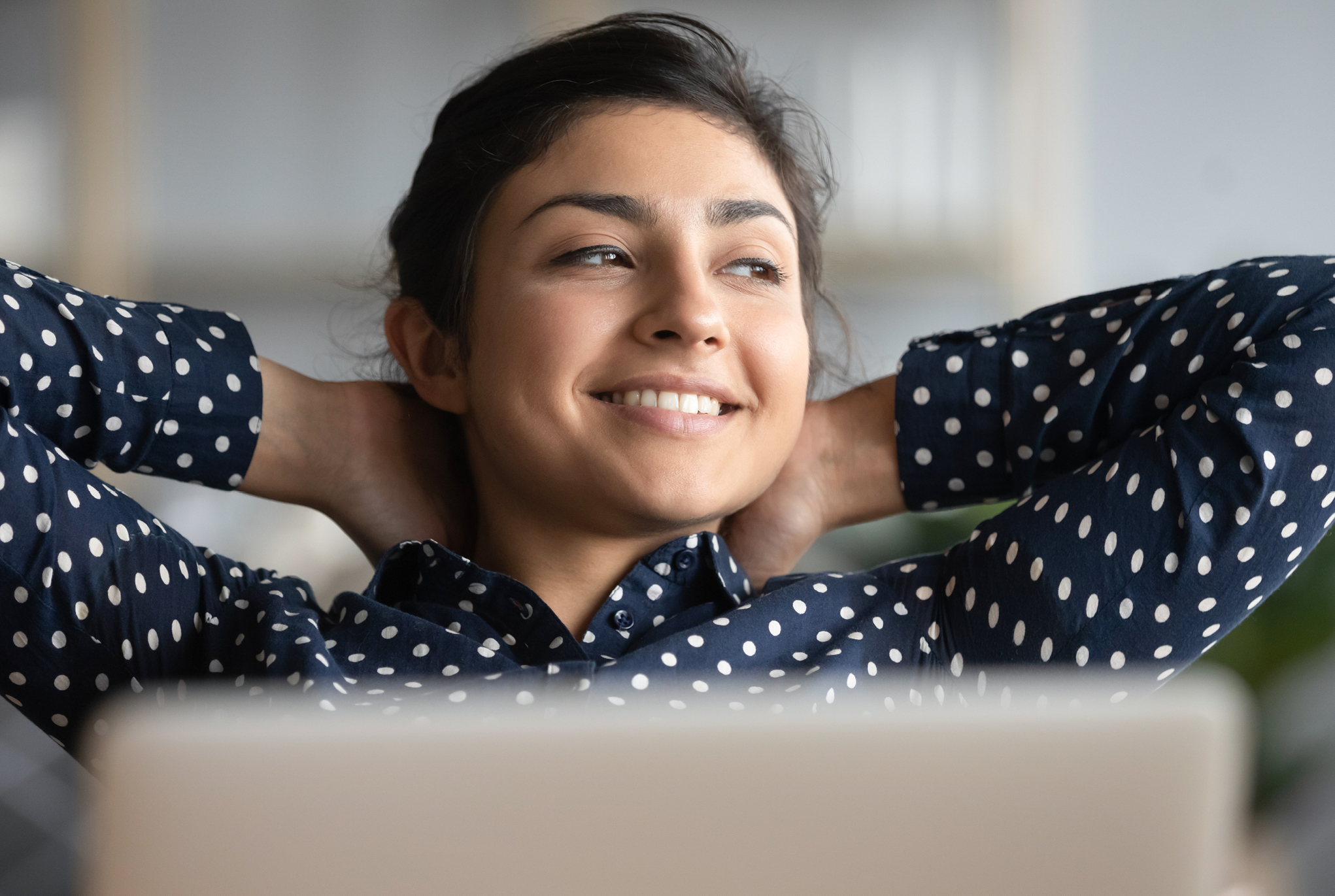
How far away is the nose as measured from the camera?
0.97 metres

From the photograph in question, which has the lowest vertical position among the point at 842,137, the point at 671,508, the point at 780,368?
the point at 671,508

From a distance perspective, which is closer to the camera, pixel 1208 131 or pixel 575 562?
pixel 575 562

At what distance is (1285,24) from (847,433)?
246cm

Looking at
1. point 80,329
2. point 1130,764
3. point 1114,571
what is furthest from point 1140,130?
point 1130,764

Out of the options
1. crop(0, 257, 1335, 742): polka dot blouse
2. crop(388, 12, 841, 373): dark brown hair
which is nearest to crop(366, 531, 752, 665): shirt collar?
crop(0, 257, 1335, 742): polka dot blouse

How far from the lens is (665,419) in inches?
38.3

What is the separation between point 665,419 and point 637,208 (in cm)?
18

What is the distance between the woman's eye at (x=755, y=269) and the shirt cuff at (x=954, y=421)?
141 mm

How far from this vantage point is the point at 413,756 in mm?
341

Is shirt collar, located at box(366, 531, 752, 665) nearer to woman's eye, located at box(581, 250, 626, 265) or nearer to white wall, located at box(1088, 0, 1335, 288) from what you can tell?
woman's eye, located at box(581, 250, 626, 265)

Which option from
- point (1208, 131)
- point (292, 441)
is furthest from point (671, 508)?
point (1208, 131)

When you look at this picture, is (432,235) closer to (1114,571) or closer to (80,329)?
(80,329)

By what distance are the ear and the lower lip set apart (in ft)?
0.71

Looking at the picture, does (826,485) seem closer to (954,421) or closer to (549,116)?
(954,421)
